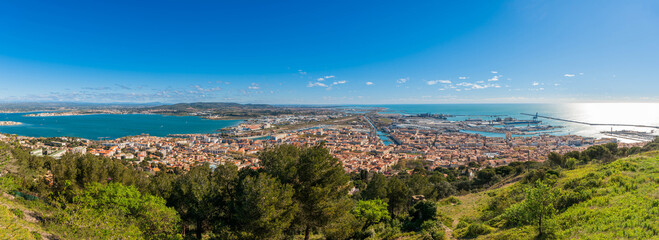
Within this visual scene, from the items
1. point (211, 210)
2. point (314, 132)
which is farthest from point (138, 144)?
point (211, 210)

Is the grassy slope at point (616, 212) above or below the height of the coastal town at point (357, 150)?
above

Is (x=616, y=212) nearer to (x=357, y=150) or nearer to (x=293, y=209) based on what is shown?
(x=293, y=209)

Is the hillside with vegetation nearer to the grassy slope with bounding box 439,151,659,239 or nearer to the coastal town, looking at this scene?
the grassy slope with bounding box 439,151,659,239

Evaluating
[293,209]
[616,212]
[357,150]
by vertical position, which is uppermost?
[616,212]

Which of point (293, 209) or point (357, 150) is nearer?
point (293, 209)

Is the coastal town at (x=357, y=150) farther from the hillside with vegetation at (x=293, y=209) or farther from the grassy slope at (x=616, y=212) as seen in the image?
the grassy slope at (x=616, y=212)

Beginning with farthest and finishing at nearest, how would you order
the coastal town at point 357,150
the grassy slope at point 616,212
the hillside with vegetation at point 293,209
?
the coastal town at point 357,150 < the hillside with vegetation at point 293,209 < the grassy slope at point 616,212

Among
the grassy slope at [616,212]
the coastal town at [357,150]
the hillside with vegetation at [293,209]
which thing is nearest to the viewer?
the grassy slope at [616,212]

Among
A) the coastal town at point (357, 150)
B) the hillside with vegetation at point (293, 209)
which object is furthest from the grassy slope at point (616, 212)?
the coastal town at point (357, 150)

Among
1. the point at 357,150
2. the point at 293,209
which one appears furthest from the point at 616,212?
the point at 357,150

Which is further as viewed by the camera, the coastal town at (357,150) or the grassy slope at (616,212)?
the coastal town at (357,150)

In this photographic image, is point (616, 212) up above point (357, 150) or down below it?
above
